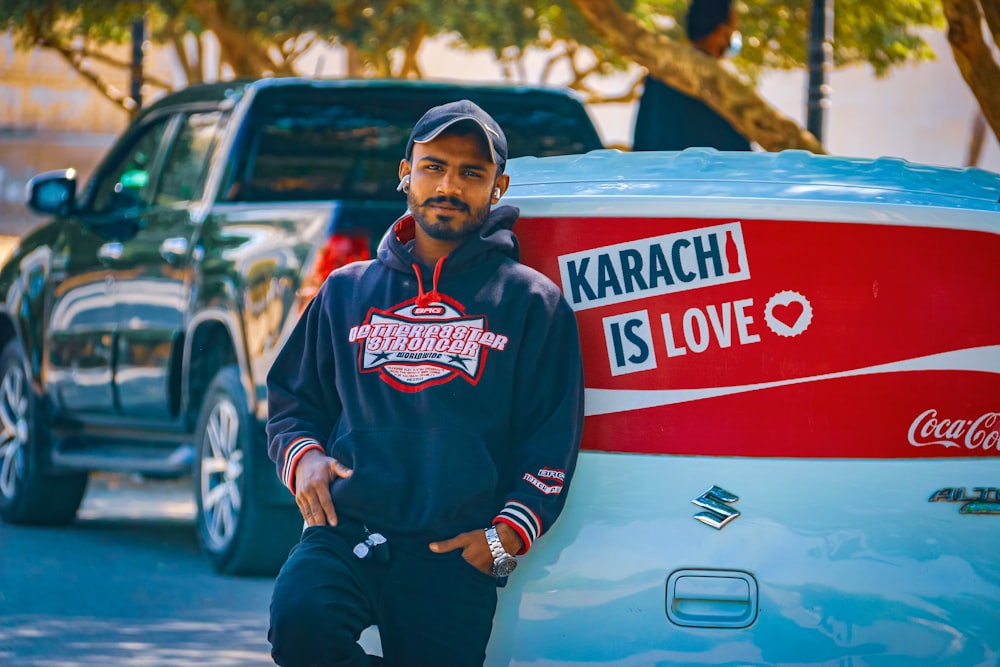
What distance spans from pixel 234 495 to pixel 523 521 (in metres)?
4.20

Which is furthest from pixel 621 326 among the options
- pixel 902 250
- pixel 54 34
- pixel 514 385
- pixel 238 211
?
pixel 54 34

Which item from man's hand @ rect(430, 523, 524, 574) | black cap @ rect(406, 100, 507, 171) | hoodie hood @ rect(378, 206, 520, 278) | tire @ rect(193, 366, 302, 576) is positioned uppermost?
black cap @ rect(406, 100, 507, 171)

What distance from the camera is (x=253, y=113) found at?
862cm

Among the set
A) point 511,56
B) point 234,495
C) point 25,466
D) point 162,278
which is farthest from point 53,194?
point 511,56

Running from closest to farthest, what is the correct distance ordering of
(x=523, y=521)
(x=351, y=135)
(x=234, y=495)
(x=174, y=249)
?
(x=523, y=521) → (x=234, y=495) → (x=174, y=249) → (x=351, y=135)

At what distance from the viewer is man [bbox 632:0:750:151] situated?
Result: 27.0 ft

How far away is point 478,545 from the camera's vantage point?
406cm

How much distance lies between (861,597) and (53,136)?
3866 centimetres

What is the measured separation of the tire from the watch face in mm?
3831

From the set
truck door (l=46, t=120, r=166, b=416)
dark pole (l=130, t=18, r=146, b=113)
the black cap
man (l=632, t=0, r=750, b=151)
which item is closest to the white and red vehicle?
the black cap

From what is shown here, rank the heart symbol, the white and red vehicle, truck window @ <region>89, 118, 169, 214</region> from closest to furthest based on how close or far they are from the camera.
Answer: the white and red vehicle < the heart symbol < truck window @ <region>89, 118, 169, 214</region>

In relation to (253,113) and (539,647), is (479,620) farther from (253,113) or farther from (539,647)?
(253,113)

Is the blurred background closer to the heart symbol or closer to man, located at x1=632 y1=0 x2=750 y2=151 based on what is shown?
man, located at x1=632 y1=0 x2=750 y2=151

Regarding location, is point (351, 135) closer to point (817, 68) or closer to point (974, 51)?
point (974, 51)
